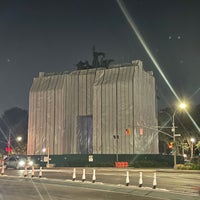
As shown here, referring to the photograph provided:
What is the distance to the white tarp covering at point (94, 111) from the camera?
6266 cm

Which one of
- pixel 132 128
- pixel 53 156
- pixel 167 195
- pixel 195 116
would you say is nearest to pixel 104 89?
pixel 132 128

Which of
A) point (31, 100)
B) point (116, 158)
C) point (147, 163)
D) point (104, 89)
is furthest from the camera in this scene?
point (31, 100)

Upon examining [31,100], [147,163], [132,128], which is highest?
[31,100]

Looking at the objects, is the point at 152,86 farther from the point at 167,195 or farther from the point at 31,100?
the point at 167,195

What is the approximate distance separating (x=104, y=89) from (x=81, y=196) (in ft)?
165

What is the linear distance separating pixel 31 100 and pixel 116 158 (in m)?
20.9

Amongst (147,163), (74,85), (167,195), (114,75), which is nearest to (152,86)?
(114,75)

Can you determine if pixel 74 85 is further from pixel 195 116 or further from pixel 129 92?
pixel 195 116

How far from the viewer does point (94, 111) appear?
66.3 metres

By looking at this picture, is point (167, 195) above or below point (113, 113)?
below

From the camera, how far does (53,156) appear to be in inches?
2511

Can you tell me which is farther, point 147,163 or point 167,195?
point 147,163

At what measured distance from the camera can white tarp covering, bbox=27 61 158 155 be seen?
206 ft

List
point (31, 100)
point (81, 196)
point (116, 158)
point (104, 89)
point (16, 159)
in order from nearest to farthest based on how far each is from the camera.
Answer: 1. point (81, 196)
2. point (16, 159)
3. point (116, 158)
4. point (104, 89)
5. point (31, 100)
